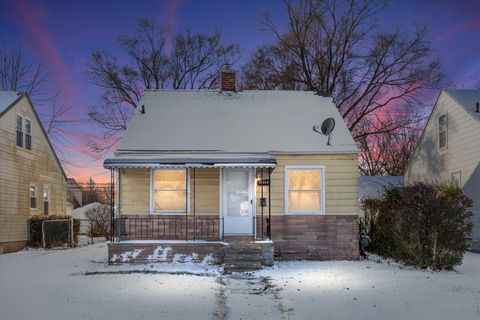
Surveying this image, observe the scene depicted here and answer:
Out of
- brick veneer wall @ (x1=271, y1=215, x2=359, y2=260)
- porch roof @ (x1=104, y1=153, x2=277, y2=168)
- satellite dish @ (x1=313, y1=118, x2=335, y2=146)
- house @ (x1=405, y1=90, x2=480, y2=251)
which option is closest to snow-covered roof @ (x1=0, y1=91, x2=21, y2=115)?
porch roof @ (x1=104, y1=153, x2=277, y2=168)

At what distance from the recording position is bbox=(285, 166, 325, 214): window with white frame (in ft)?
58.2

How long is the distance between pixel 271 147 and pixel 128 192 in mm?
4692

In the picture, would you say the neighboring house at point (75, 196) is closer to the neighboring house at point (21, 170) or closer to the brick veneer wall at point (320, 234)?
the neighboring house at point (21, 170)

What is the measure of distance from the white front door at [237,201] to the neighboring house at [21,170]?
9.07 metres

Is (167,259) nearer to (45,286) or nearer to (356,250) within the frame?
(45,286)

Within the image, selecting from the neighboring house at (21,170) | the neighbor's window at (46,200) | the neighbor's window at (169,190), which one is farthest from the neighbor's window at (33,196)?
the neighbor's window at (169,190)

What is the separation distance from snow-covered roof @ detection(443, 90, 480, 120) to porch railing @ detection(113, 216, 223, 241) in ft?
33.9

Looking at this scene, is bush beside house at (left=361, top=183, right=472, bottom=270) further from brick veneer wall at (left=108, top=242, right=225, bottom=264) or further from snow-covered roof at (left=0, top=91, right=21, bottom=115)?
snow-covered roof at (left=0, top=91, right=21, bottom=115)

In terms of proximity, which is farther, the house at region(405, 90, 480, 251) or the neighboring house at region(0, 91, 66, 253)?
the neighboring house at region(0, 91, 66, 253)

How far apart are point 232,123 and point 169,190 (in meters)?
3.44

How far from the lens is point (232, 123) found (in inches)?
766

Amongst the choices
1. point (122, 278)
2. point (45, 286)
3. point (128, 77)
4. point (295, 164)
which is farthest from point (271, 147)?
point (128, 77)

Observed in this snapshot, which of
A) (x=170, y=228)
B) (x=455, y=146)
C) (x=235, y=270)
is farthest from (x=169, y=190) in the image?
(x=455, y=146)

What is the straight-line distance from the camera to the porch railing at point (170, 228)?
17469mm
